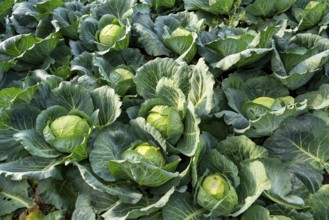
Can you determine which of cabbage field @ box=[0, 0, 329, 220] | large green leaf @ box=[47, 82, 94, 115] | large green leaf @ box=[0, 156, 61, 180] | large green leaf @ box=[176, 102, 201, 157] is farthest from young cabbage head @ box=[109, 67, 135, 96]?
large green leaf @ box=[0, 156, 61, 180]

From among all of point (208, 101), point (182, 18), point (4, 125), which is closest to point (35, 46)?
point (4, 125)

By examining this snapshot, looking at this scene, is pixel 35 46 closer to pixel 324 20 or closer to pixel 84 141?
pixel 84 141

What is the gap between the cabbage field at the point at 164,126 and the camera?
242 centimetres

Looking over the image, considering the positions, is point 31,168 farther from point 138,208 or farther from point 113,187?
point 138,208

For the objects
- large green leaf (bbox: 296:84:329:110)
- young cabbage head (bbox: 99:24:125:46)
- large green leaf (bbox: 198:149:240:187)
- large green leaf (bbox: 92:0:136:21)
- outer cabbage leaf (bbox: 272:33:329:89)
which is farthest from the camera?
large green leaf (bbox: 92:0:136:21)

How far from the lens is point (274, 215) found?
7.84 feet

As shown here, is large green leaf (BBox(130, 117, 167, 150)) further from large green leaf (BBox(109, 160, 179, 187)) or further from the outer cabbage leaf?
the outer cabbage leaf

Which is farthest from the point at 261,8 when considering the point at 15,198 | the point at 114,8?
the point at 15,198

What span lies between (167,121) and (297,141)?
3.28 ft

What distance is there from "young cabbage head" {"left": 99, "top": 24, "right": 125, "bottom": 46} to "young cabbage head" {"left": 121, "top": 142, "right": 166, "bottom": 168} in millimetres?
1423

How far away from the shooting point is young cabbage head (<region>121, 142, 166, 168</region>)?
243cm

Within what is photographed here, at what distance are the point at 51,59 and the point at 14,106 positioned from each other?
0.99 metres

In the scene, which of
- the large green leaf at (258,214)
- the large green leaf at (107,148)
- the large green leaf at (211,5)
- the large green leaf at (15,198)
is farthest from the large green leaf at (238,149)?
the large green leaf at (211,5)

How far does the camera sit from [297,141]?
2824 millimetres
